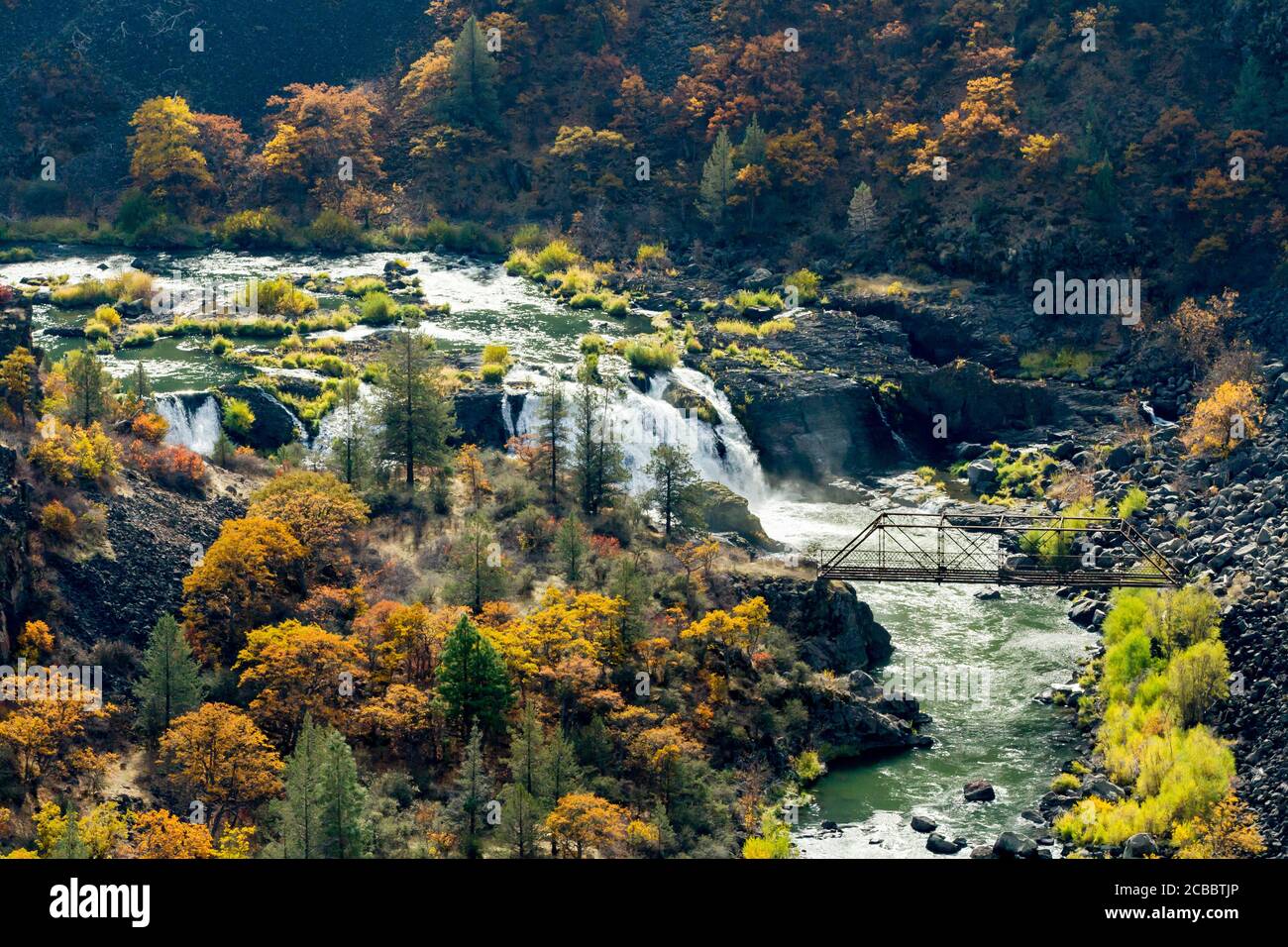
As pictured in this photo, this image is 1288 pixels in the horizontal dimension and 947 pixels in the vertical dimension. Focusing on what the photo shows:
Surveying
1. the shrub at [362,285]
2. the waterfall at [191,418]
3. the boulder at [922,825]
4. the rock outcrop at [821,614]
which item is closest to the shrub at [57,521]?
the waterfall at [191,418]

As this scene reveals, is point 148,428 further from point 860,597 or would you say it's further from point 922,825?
point 922,825

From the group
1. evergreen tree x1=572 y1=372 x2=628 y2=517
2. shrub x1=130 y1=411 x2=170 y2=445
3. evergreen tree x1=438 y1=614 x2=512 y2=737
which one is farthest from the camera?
shrub x1=130 y1=411 x2=170 y2=445

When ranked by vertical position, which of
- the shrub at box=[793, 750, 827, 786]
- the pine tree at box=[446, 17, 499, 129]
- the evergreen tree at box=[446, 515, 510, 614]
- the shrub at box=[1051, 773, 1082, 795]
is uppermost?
the pine tree at box=[446, 17, 499, 129]

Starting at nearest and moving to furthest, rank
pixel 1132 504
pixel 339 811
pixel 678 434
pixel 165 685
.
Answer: pixel 339 811 < pixel 165 685 < pixel 1132 504 < pixel 678 434

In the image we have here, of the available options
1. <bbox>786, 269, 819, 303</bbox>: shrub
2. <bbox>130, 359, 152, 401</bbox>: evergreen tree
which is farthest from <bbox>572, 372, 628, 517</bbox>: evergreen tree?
<bbox>786, 269, 819, 303</bbox>: shrub

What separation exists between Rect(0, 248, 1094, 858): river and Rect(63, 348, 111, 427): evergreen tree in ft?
46.6

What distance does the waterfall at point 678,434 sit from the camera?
119 m

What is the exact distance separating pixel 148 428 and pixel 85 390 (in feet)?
13.9

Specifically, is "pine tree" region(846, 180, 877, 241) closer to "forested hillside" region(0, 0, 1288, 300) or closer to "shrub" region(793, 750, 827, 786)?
"forested hillside" region(0, 0, 1288, 300)

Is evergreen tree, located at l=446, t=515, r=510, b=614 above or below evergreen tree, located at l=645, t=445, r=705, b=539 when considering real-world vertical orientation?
below

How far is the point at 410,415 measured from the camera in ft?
350

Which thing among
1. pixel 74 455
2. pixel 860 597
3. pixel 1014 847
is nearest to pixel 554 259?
pixel 860 597

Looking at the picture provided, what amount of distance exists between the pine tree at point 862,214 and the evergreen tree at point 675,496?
48.1 meters

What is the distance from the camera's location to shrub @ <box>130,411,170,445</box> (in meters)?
106
